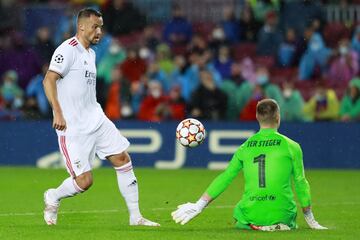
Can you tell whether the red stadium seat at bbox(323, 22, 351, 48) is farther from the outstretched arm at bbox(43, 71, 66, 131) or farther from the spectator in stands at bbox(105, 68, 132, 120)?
the outstretched arm at bbox(43, 71, 66, 131)

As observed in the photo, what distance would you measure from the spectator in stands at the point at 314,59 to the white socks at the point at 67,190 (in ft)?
43.8

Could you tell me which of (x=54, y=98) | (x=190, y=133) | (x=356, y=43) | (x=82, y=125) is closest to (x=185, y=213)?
(x=82, y=125)

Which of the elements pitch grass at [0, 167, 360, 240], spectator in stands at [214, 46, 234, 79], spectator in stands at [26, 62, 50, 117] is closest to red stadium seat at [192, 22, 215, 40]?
spectator in stands at [214, 46, 234, 79]

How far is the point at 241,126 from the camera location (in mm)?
A: 21031

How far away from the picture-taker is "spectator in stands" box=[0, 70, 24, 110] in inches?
903

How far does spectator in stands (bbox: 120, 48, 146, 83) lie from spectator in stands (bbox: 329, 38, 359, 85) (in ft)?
13.9

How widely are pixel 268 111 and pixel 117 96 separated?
12.7 metres

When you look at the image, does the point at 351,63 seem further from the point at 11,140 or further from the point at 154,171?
the point at 11,140

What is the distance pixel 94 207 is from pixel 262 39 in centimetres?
1177

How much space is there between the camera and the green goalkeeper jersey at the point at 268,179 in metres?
9.90

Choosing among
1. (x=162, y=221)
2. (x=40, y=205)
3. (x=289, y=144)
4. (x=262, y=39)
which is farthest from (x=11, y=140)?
(x=289, y=144)

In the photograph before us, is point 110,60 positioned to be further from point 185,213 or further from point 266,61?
point 185,213

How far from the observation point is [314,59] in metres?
23.6

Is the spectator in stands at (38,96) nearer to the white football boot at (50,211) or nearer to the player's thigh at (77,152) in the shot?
the white football boot at (50,211)
